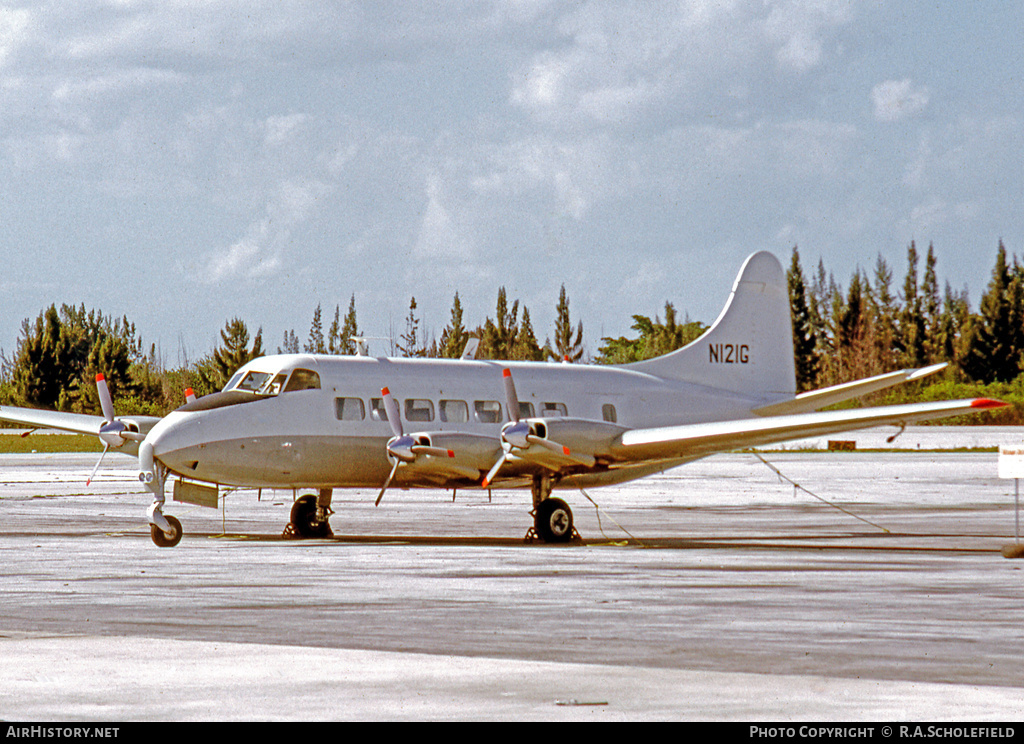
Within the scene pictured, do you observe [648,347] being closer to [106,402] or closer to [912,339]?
[912,339]

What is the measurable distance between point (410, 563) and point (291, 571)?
6.43 ft

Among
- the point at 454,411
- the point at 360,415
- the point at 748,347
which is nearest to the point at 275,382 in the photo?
the point at 360,415

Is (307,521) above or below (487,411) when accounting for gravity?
below

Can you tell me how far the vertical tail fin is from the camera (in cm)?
3089

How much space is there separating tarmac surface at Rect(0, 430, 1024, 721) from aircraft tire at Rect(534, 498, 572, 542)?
523 mm

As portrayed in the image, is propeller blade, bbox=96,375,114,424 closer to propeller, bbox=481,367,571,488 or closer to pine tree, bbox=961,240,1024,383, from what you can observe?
propeller, bbox=481,367,571,488

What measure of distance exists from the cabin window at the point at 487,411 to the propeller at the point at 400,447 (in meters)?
2.25

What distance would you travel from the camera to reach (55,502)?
35.1 m

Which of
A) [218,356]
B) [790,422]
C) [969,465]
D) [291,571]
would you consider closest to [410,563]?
[291,571]

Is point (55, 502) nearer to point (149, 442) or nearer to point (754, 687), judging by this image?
point (149, 442)

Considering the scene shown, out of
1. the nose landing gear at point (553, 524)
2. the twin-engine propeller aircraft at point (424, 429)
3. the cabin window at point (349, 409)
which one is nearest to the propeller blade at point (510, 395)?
the twin-engine propeller aircraft at point (424, 429)

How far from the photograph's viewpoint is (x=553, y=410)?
2734cm

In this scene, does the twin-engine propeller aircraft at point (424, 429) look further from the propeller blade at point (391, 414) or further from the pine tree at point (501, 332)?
the pine tree at point (501, 332)

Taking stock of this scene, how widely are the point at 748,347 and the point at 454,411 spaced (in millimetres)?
9049
